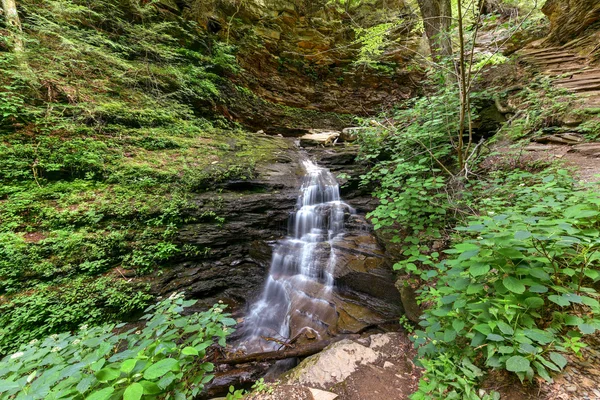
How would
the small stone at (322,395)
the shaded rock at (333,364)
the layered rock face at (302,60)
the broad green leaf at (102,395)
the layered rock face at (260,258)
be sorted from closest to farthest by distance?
the broad green leaf at (102,395)
the small stone at (322,395)
the shaded rock at (333,364)
the layered rock face at (260,258)
the layered rock face at (302,60)

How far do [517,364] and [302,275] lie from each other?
3751 millimetres

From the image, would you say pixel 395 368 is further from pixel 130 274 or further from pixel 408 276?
pixel 130 274

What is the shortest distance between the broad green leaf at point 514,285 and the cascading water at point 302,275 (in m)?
2.91

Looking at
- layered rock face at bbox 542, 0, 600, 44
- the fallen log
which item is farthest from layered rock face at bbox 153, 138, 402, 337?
layered rock face at bbox 542, 0, 600, 44

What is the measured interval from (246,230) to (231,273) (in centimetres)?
97

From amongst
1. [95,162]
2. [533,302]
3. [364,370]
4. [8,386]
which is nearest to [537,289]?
[533,302]

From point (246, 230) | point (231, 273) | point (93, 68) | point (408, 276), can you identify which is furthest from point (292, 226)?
Answer: point (93, 68)

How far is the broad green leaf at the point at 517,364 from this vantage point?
1128 mm

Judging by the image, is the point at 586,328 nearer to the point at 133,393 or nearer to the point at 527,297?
the point at 527,297

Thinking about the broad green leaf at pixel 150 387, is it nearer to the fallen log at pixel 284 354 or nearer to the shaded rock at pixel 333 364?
the shaded rock at pixel 333 364

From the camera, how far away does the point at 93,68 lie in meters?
6.11

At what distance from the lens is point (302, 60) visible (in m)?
11.6

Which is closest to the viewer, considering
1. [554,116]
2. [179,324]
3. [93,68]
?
[179,324]

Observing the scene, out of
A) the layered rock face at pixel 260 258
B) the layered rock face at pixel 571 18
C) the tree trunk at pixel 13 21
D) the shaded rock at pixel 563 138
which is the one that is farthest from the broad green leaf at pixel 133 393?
the layered rock face at pixel 571 18
